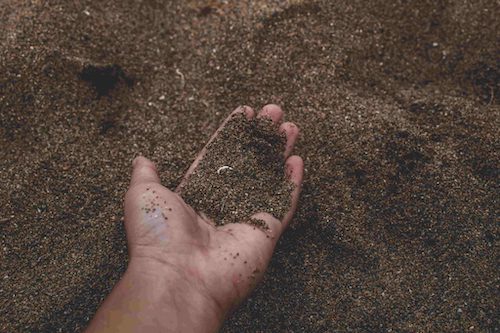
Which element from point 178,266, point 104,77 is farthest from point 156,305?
point 104,77

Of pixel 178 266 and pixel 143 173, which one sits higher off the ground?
pixel 143 173

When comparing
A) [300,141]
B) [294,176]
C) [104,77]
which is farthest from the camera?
[104,77]

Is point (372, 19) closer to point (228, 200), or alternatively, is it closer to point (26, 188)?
point (228, 200)

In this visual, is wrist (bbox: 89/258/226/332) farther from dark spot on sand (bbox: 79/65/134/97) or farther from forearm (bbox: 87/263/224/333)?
dark spot on sand (bbox: 79/65/134/97)

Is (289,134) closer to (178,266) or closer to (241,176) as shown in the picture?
(241,176)

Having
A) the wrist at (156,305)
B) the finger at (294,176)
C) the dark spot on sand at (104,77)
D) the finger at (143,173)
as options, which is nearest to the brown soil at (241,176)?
the finger at (294,176)

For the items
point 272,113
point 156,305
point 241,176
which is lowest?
point 156,305

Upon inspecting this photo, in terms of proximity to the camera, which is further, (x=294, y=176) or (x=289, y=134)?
(x=289, y=134)

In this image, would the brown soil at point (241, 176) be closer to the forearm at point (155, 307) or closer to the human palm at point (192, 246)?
the human palm at point (192, 246)
